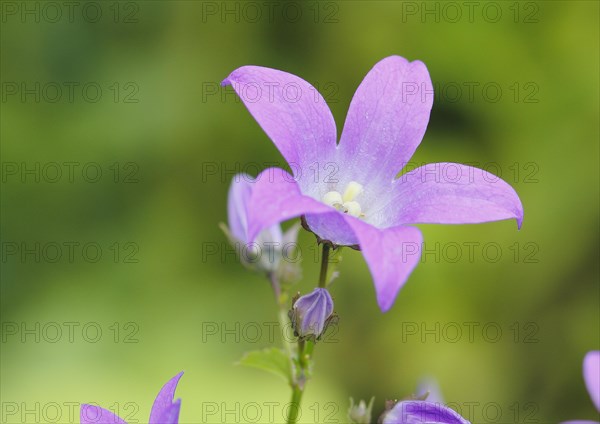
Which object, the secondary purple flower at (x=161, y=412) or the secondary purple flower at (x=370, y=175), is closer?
the secondary purple flower at (x=370, y=175)

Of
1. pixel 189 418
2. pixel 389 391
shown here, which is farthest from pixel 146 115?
pixel 389 391

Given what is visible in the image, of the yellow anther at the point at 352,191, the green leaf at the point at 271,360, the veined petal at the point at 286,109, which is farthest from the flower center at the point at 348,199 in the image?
the green leaf at the point at 271,360

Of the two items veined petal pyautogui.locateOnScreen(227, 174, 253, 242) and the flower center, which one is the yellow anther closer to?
the flower center

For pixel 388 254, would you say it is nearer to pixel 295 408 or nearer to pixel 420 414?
pixel 420 414

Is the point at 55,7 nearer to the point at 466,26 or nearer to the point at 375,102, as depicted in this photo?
the point at 466,26

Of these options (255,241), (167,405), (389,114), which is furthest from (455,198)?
(255,241)

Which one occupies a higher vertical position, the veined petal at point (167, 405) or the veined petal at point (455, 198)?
the veined petal at point (455, 198)

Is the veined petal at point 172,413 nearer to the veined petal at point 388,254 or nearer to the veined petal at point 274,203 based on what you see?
the veined petal at point 274,203
